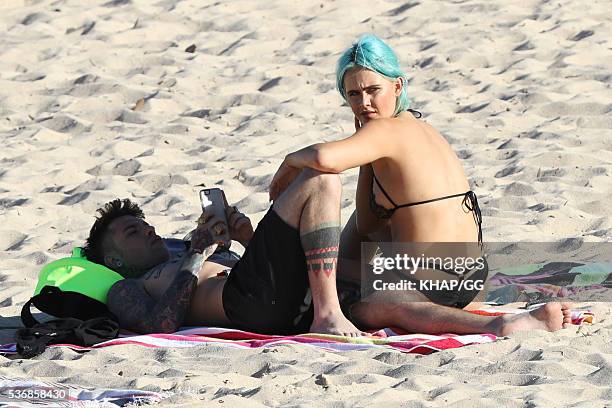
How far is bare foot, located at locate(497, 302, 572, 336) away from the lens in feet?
15.8

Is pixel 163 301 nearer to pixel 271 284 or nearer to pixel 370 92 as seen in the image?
pixel 271 284

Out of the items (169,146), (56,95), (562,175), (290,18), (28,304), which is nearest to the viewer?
(28,304)

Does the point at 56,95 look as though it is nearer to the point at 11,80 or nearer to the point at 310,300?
the point at 11,80

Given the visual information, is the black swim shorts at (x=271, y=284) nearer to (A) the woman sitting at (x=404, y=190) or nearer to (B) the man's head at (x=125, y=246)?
(A) the woman sitting at (x=404, y=190)

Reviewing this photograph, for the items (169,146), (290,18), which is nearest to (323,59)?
(290,18)

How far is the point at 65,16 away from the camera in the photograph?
407 inches

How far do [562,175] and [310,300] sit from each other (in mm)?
2505

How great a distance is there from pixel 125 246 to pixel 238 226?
0.52m

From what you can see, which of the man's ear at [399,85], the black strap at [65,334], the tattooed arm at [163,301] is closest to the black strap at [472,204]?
the man's ear at [399,85]

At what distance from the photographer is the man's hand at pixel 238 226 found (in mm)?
5336

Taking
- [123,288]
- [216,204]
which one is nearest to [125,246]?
[123,288]

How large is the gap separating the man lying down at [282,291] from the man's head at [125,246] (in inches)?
3.3

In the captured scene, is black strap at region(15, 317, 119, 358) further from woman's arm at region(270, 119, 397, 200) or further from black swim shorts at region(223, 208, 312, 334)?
woman's arm at region(270, 119, 397, 200)

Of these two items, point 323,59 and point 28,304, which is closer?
point 28,304
